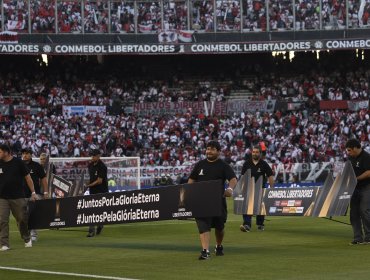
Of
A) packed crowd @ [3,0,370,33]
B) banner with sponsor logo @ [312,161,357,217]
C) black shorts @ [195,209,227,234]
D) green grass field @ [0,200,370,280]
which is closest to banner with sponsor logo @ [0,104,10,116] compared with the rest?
packed crowd @ [3,0,370,33]

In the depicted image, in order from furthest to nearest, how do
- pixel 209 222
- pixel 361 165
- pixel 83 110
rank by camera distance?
pixel 83 110
pixel 361 165
pixel 209 222

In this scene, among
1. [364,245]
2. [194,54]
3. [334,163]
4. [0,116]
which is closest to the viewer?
[364,245]

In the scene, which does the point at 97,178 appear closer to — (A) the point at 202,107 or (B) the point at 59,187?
(B) the point at 59,187

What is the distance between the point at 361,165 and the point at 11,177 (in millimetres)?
6199

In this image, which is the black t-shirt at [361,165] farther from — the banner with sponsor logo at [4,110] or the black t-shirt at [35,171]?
the banner with sponsor logo at [4,110]

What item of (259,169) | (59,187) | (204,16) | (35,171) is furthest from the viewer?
(204,16)

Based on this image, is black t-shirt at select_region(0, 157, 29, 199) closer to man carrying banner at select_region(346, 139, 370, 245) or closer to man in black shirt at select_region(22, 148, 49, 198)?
→ man in black shirt at select_region(22, 148, 49, 198)

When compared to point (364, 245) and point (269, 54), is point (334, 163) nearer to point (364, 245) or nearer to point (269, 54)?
point (269, 54)

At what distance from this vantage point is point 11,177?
17.7 meters

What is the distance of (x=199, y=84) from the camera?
54969mm

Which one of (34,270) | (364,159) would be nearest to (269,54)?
(364,159)

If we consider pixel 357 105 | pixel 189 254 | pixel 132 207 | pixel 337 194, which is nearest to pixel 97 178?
pixel 132 207

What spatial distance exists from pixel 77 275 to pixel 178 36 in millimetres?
39266

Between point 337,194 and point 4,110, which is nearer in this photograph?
point 337,194
